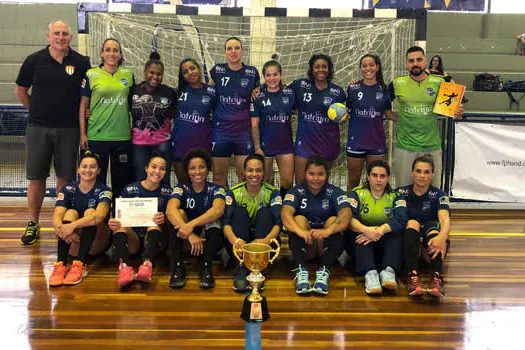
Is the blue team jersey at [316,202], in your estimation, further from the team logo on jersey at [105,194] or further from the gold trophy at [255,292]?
the gold trophy at [255,292]

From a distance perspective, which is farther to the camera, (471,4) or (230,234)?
(471,4)

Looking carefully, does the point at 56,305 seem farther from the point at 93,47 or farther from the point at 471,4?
the point at 471,4

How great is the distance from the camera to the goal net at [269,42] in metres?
6.22

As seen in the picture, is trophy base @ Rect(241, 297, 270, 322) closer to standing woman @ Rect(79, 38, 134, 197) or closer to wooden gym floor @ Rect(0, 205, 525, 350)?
wooden gym floor @ Rect(0, 205, 525, 350)

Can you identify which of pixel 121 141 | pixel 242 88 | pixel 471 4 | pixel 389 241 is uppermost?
pixel 471 4

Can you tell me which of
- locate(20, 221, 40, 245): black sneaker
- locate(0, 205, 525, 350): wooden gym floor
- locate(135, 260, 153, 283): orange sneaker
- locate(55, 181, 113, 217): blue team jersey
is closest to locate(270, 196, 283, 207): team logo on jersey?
locate(0, 205, 525, 350): wooden gym floor

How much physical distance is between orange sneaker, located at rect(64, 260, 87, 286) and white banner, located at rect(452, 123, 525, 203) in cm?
418

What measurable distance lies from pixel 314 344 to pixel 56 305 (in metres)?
1.63

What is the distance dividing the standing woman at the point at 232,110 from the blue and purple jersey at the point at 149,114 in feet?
1.42

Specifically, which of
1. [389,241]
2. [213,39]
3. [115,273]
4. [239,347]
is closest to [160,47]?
[213,39]

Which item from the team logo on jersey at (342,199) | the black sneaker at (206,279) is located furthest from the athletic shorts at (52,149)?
the team logo on jersey at (342,199)

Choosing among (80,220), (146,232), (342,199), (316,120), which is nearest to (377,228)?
(342,199)

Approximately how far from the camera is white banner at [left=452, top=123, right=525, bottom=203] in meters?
5.79

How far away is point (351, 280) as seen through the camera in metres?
3.77
